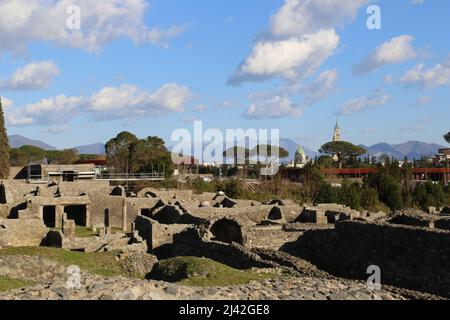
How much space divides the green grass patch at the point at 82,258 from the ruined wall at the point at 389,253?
24.0 ft

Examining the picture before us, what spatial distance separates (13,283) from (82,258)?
5.61 m

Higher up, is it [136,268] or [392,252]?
[392,252]

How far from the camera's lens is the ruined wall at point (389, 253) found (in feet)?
49.5

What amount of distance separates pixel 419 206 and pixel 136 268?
132 feet

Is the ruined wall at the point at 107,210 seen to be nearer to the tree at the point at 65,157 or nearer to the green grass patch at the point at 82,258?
the green grass patch at the point at 82,258

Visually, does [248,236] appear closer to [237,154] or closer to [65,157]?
[65,157]

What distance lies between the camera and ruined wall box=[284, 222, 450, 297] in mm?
15078

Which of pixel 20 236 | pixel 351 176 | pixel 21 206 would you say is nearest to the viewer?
pixel 20 236

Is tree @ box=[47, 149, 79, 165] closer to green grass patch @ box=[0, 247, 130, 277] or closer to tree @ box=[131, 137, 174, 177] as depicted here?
tree @ box=[131, 137, 174, 177]

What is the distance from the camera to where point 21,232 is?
25.6 metres

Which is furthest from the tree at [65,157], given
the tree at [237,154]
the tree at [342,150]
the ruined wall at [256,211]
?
the ruined wall at [256,211]

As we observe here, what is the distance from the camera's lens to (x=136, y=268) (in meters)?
A: 21.6
